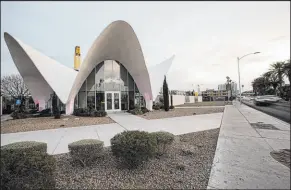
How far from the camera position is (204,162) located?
4.59 metres

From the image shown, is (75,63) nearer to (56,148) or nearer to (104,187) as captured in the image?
(56,148)

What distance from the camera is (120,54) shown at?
23.5 m

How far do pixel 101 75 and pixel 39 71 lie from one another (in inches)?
301

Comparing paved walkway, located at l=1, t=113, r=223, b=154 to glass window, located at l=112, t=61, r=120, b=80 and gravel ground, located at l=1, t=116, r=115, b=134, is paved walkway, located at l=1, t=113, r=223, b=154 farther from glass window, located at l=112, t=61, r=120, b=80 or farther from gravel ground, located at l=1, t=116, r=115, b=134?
glass window, located at l=112, t=61, r=120, b=80

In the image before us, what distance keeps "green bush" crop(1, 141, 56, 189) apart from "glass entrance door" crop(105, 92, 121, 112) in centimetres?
2114

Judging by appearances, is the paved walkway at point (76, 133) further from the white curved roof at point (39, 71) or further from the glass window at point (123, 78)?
the glass window at point (123, 78)

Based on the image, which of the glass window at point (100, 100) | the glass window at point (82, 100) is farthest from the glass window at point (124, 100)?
the glass window at point (82, 100)

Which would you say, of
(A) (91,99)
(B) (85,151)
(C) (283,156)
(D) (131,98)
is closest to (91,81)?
(A) (91,99)

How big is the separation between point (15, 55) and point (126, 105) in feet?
46.3

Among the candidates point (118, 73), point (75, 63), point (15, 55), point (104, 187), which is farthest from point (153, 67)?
point (104, 187)

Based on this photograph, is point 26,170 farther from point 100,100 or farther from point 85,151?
point 100,100

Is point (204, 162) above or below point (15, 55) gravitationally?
below

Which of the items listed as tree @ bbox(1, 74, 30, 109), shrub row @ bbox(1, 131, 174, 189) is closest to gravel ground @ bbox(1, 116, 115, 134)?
shrub row @ bbox(1, 131, 174, 189)

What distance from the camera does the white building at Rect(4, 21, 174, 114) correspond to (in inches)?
770
